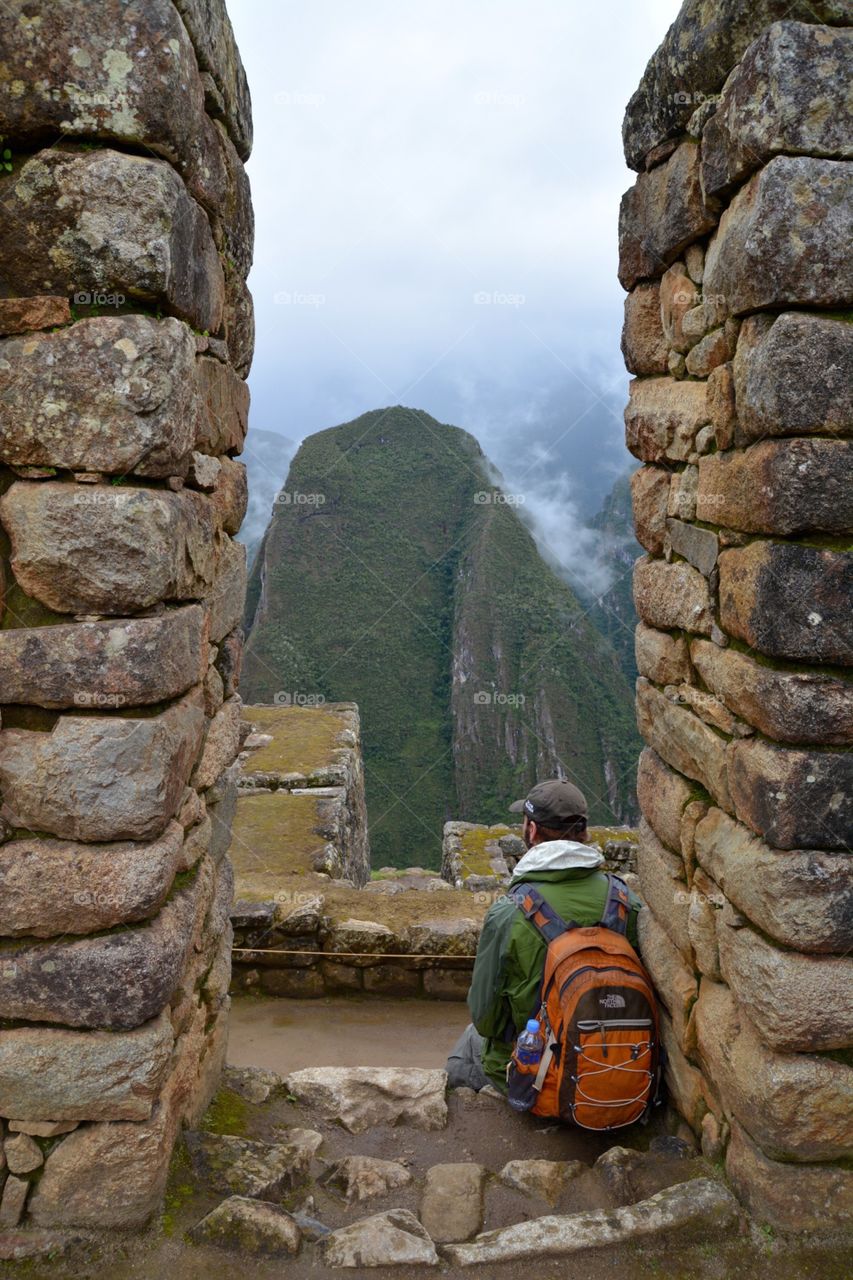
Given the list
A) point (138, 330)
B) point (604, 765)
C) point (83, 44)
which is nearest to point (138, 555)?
point (138, 330)

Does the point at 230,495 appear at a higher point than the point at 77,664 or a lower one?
higher

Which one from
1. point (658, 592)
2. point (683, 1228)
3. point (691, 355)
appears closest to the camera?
point (683, 1228)

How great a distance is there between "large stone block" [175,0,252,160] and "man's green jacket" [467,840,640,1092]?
278 cm

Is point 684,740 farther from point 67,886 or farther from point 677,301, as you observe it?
point 67,886

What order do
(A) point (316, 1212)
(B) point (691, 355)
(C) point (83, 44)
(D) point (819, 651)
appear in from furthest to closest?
(B) point (691, 355), (A) point (316, 1212), (D) point (819, 651), (C) point (83, 44)

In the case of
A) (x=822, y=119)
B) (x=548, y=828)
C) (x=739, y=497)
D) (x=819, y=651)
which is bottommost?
(x=548, y=828)

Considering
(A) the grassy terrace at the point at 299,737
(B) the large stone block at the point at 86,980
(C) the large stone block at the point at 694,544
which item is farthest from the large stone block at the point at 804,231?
(A) the grassy terrace at the point at 299,737

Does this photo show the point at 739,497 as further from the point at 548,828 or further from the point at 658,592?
the point at 548,828

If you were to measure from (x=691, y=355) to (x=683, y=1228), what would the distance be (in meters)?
2.51

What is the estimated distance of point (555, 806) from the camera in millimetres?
3395

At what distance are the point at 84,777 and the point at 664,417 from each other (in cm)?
218

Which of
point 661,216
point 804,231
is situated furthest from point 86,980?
point 661,216

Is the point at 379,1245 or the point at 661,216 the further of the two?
the point at 661,216

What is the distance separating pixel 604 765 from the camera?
5059 centimetres
